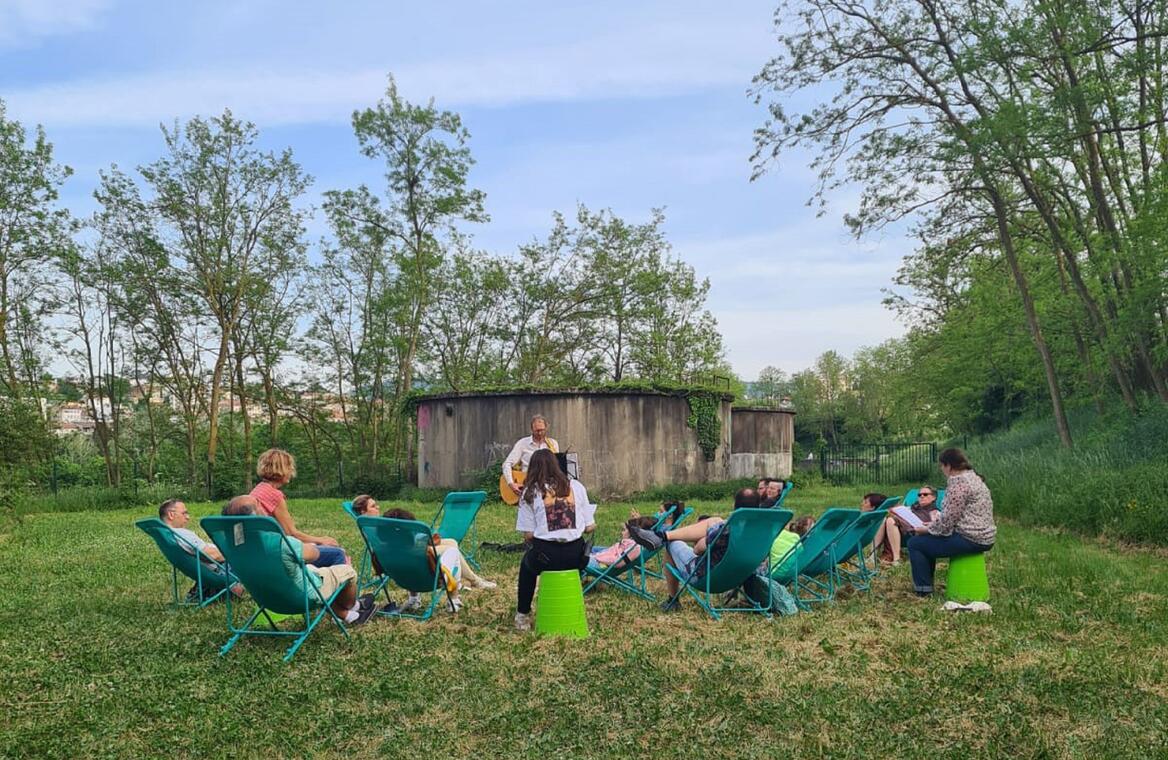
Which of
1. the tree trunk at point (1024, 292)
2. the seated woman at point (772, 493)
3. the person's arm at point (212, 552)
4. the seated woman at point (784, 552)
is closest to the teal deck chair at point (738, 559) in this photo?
the seated woman at point (784, 552)

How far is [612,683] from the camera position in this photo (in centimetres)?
446

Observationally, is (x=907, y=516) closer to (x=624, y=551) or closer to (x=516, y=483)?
(x=624, y=551)

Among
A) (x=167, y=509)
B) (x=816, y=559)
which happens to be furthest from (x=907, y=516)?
(x=167, y=509)

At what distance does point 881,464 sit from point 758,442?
5915mm

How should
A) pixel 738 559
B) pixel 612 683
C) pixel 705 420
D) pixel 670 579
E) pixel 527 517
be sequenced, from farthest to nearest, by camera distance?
pixel 705 420, pixel 670 579, pixel 738 559, pixel 527 517, pixel 612 683

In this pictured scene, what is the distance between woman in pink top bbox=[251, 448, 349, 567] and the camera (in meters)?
5.94

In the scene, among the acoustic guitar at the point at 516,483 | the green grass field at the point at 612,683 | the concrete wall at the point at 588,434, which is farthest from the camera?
the concrete wall at the point at 588,434

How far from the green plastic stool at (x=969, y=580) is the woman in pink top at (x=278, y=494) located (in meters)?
4.66

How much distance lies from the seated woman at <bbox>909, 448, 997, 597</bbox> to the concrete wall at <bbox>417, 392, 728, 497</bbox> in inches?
514

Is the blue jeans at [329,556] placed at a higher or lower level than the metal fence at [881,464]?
higher

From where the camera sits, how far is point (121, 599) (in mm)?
7059

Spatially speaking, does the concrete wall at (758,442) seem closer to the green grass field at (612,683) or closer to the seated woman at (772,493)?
the seated woman at (772,493)

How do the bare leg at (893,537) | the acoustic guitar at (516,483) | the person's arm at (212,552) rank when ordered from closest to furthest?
the person's arm at (212,552), the bare leg at (893,537), the acoustic guitar at (516,483)

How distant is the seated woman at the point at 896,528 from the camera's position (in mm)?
8812
